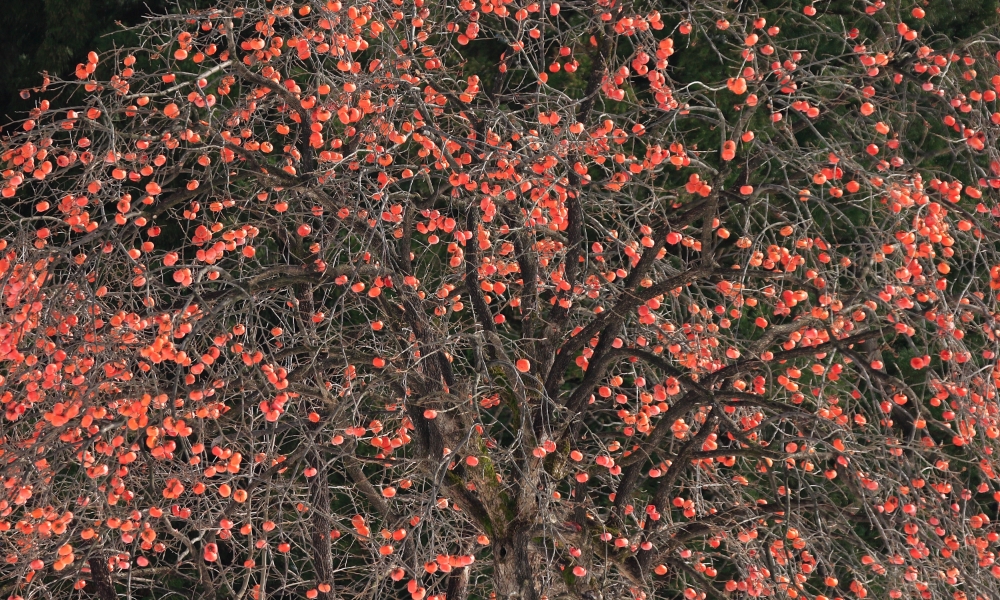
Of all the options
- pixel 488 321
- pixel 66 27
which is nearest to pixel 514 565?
pixel 488 321

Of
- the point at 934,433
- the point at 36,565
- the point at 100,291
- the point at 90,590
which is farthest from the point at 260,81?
the point at 934,433

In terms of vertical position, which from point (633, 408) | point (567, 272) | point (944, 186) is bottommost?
point (633, 408)

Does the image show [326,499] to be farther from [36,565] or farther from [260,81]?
[260,81]

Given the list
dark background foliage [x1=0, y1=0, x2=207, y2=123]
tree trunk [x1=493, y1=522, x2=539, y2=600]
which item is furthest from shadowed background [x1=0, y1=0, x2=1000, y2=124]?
tree trunk [x1=493, y1=522, x2=539, y2=600]

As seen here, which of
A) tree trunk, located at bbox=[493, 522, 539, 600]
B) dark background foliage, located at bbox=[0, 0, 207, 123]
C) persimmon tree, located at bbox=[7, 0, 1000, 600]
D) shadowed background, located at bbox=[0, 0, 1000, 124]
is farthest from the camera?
dark background foliage, located at bbox=[0, 0, 207, 123]

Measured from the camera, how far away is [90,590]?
720cm

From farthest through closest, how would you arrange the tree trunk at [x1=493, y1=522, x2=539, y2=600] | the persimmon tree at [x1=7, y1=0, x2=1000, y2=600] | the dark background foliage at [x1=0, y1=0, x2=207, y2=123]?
the dark background foliage at [x1=0, y1=0, x2=207, y2=123], the tree trunk at [x1=493, y1=522, x2=539, y2=600], the persimmon tree at [x1=7, y1=0, x2=1000, y2=600]

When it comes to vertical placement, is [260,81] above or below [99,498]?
above

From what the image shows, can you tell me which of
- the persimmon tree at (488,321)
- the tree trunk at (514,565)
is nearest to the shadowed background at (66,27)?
the persimmon tree at (488,321)

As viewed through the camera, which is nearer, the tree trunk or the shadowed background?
the tree trunk

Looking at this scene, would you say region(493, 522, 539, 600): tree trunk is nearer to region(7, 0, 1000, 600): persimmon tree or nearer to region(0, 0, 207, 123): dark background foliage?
region(7, 0, 1000, 600): persimmon tree

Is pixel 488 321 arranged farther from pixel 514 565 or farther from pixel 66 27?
pixel 66 27

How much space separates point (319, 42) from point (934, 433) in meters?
5.07

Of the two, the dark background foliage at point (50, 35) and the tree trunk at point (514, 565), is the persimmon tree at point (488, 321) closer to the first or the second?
the tree trunk at point (514, 565)
